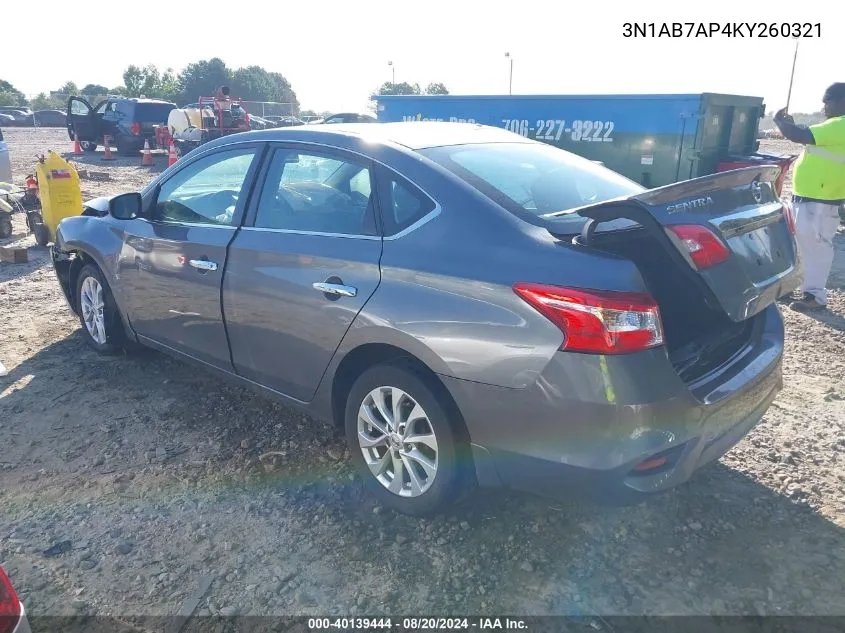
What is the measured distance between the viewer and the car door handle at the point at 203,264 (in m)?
3.49

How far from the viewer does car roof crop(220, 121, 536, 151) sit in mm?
3094

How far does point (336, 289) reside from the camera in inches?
113

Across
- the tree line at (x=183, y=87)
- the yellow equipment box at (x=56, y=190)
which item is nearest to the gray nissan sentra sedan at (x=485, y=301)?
the yellow equipment box at (x=56, y=190)

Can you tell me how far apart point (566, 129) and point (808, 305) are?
580 centimetres

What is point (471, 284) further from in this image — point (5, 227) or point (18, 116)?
point (18, 116)

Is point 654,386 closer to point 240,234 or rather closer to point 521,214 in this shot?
point 521,214

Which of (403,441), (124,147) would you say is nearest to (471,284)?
(403,441)

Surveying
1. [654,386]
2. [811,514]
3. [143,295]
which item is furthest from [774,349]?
[143,295]

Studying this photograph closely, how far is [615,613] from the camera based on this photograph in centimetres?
241

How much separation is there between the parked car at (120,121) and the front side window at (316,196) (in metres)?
20.7

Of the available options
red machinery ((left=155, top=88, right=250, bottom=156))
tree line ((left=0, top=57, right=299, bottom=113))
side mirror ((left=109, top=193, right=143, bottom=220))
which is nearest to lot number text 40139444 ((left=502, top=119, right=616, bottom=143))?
side mirror ((left=109, top=193, right=143, bottom=220))

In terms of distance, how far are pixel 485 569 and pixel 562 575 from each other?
308 millimetres

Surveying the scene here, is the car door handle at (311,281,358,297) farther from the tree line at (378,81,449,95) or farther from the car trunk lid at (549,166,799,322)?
the tree line at (378,81,449,95)

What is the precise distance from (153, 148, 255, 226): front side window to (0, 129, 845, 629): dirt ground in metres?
1.19
